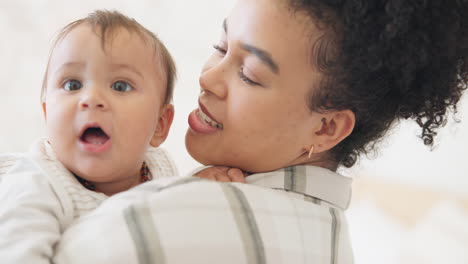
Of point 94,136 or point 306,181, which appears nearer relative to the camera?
point 94,136

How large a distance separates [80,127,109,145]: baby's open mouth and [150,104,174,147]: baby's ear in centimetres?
22

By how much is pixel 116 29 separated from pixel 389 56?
595 millimetres

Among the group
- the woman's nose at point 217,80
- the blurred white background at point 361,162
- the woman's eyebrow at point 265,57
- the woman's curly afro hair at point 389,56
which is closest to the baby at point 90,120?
the woman's nose at point 217,80

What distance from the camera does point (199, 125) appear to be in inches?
56.7

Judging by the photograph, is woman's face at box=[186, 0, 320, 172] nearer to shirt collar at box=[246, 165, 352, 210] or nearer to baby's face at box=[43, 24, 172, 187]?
shirt collar at box=[246, 165, 352, 210]

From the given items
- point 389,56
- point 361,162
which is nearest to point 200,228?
point 389,56

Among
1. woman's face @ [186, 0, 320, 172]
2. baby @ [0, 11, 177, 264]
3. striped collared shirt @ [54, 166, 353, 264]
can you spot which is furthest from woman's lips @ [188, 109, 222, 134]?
striped collared shirt @ [54, 166, 353, 264]

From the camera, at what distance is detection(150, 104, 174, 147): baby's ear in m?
1.46

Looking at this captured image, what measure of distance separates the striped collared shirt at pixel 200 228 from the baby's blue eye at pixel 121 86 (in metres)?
0.27

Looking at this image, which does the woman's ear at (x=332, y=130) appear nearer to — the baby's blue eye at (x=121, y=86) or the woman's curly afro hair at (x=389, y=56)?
the woman's curly afro hair at (x=389, y=56)

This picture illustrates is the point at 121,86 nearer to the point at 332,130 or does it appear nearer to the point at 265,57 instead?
the point at 265,57

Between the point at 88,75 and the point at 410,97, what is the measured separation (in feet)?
2.42

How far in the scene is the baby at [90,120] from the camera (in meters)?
1.17

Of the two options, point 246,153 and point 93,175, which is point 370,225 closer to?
point 246,153
